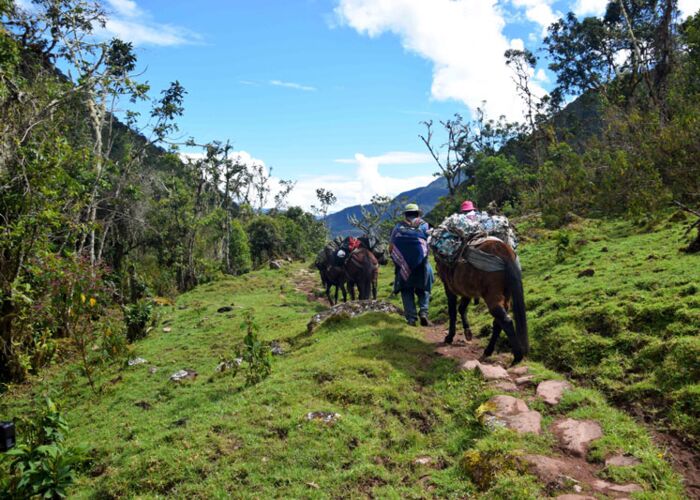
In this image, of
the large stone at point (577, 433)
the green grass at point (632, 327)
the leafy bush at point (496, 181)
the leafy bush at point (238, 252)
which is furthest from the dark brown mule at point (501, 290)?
the leafy bush at point (238, 252)

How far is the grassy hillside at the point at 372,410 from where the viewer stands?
4742 millimetres

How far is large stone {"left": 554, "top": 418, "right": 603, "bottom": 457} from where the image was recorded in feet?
15.9

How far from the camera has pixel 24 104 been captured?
935cm

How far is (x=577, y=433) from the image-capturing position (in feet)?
16.6

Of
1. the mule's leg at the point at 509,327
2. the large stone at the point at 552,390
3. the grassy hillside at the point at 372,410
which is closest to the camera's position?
the grassy hillside at the point at 372,410

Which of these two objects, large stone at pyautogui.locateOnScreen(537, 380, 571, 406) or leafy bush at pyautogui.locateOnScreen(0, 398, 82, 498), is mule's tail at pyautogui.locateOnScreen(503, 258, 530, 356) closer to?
large stone at pyautogui.locateOnScreen(537, 380, 571, 406)

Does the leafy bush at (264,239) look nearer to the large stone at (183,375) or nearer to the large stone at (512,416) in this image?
the large stone at (183,375)

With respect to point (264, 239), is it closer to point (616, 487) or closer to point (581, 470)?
point (581, 470)

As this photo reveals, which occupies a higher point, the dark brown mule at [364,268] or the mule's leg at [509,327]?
the dark brown mule at [364,268]

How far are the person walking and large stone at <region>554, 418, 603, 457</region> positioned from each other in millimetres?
4929

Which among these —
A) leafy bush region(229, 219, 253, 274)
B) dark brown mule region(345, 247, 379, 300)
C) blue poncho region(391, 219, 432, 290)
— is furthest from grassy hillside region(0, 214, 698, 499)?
leafy bush region(229, 219, 253, 274)

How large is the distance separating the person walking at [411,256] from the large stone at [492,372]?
326cm

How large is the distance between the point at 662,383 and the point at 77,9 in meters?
14.4

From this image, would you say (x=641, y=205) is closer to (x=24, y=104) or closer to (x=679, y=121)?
(x=679, y=121)
